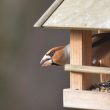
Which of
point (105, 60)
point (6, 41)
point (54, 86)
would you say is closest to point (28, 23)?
point (6, 41)

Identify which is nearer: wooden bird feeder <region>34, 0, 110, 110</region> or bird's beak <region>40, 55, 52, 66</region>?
wooden bird feeder <region>34, 0, 110, 110</region>

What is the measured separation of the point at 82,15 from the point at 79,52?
233mm

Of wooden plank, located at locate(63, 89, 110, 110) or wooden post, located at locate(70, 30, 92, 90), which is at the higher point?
wooden post, located at locate(70, 30, 92, 90)

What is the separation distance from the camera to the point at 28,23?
6176mm

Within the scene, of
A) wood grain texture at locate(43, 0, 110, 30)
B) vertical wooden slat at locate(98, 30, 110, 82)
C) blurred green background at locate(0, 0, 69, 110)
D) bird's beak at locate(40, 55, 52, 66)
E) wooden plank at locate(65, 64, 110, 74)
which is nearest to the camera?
wood grain texture at locate(43, 0, 110, 30)

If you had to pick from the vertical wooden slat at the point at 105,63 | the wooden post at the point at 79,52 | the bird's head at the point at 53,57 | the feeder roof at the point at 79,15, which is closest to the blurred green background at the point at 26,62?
the vertical wooden slat at the point at 105,63

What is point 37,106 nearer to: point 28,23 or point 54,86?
point 54,86

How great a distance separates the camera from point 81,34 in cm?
313

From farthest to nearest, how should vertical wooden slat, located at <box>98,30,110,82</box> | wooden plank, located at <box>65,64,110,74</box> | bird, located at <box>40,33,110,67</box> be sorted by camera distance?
vertical wooden slat, located at <box>98,30,110,82</box>
bird, located at <box>40,33,110,67</box>
wooden plank, located at <box>65,64,110,74</box>

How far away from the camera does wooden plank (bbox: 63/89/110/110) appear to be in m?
3.05

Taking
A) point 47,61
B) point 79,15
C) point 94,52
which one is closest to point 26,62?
point 47,61

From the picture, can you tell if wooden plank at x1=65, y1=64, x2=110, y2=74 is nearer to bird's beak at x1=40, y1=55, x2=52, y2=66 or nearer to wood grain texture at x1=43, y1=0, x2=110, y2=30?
wood grain texture at x1=43, y1=0, x2=110, y2=30

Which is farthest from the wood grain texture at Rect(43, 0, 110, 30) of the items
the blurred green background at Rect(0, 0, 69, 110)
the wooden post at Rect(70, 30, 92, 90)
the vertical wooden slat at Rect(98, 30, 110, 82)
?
the blurred green background at Rect(0, 0, 69, 110)

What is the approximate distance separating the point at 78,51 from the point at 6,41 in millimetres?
3207
